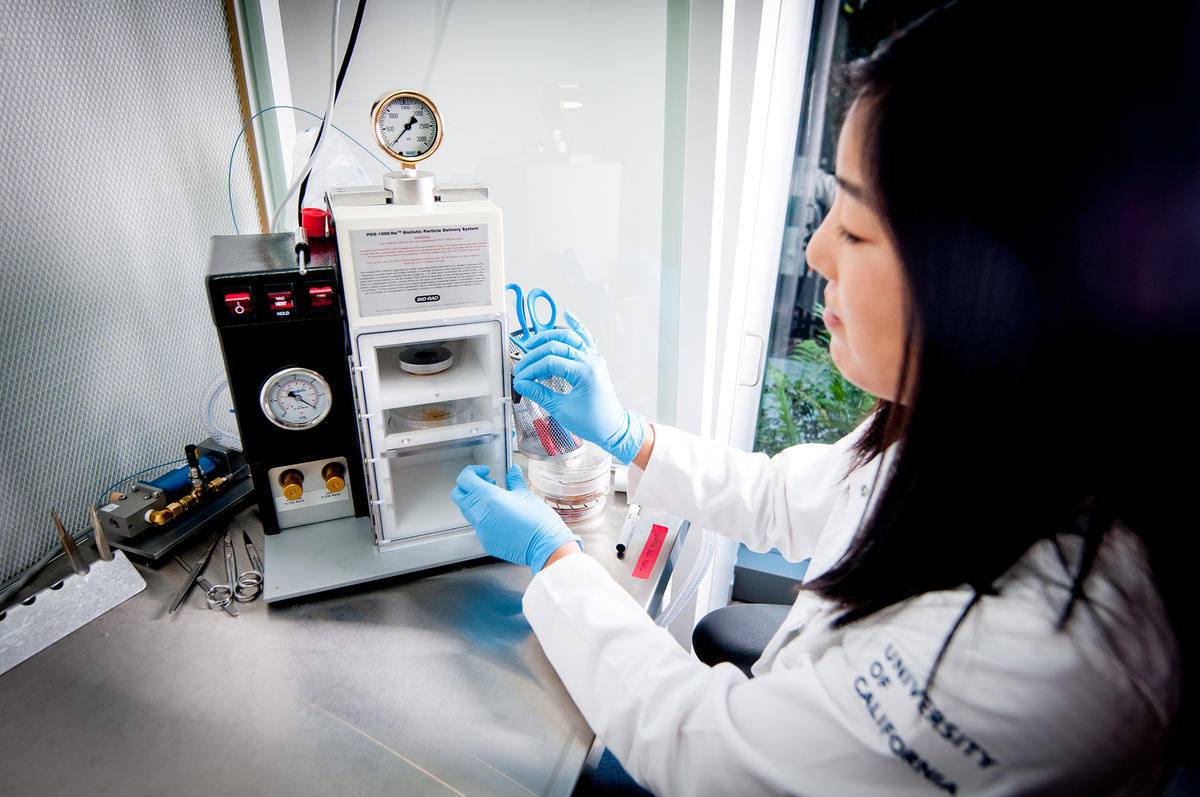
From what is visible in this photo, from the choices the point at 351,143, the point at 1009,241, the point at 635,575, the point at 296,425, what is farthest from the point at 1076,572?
the point at 351,143

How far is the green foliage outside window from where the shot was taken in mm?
2293

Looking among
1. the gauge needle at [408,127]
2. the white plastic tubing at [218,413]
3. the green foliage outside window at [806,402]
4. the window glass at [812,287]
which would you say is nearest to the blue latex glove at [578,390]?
the gauge needle at [408,127]

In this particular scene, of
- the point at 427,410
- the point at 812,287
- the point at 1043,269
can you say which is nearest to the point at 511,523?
the point at 427,410

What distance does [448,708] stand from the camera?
0.84 metres

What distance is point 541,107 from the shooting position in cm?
139

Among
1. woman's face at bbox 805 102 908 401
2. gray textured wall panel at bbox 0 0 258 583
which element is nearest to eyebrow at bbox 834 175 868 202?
woman's face at bbox 805 102 908 401

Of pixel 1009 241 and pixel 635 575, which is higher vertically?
pixel 1009 241

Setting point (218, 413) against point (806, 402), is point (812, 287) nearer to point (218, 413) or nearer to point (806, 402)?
point (806, 402)

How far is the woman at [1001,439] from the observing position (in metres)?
0.54

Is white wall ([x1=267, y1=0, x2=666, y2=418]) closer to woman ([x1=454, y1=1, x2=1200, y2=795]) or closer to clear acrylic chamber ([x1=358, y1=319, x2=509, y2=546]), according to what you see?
clear acrylic chamber ([x1=358, y1=319, x2=509, y2=546])

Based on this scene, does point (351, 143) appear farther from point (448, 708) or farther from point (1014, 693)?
point (1014, 693)

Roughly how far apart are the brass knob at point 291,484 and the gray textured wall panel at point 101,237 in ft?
1.24

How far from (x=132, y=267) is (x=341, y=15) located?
640mm

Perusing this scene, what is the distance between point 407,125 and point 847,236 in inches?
27.7
